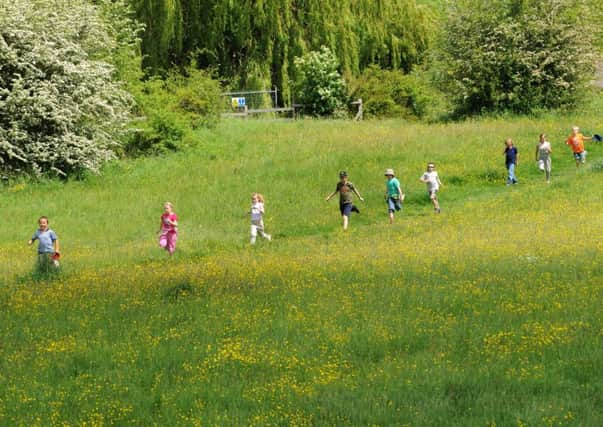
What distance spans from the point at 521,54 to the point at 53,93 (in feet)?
75.1

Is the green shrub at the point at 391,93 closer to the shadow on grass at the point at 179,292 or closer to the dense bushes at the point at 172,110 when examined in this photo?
the dense bushes at the point at 172,110

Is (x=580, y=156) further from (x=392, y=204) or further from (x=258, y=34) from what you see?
(x=258, y=34)

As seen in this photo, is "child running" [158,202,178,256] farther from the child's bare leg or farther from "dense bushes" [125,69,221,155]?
"dense bushes" [125,69,221,155]

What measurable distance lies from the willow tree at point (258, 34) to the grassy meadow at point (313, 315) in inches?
724

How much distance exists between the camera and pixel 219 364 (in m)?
11.2

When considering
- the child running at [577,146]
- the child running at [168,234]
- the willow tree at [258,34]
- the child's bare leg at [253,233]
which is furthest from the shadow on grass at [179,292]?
the willow tree at [258,34]

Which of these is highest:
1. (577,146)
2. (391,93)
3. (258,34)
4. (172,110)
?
(258,34)

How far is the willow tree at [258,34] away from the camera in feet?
153

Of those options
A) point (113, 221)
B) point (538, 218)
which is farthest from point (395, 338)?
point (113, 221)

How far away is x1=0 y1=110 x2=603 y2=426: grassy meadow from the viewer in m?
9.69

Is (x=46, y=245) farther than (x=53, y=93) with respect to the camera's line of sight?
No

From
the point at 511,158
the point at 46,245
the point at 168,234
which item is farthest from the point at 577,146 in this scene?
the point at 46,245

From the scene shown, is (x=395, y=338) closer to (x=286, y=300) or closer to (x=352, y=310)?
(x=352, y=310)

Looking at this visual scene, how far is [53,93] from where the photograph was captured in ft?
113
